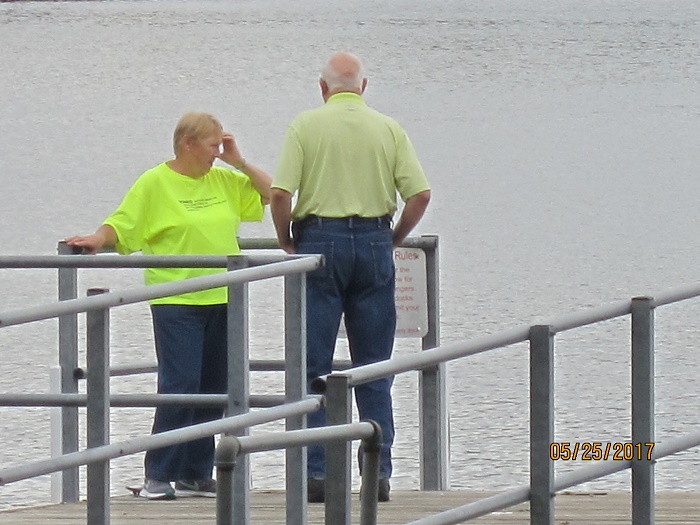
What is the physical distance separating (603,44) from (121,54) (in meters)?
12.0

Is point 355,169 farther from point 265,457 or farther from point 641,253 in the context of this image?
point 641,253

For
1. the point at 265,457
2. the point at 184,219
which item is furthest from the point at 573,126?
the point at 184,219

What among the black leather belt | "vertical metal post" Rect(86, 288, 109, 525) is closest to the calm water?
the black leather belt

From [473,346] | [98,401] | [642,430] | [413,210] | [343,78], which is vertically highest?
[343,78]

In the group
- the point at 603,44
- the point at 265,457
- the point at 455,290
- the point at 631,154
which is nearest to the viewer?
the point at 265,457

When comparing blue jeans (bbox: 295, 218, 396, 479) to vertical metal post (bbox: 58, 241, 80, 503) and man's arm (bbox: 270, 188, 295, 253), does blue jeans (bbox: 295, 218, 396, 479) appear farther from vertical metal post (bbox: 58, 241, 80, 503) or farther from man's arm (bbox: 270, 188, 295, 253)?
vertical metal post (bbox: 58, 241, 80, 503)

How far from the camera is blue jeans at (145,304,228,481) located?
5.19 meters

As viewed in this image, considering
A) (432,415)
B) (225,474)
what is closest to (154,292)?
(225,474)

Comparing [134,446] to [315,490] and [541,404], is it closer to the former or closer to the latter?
[541,404]

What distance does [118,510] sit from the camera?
5031 mm

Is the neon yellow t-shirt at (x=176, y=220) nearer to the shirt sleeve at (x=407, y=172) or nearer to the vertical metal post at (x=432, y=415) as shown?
the shirt sleeve at (x=407, y=172)

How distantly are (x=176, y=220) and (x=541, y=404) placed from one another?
5.60 feet

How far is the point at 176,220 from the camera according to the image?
5.23 m

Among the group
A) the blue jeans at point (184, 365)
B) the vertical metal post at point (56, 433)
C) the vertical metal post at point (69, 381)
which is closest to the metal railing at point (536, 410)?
the blue jeans at point (184, 365)
